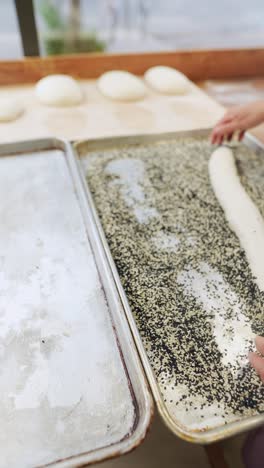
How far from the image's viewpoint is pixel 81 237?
105cm

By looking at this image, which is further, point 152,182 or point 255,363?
point 152,182

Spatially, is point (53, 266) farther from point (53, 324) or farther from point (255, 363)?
point (255, 363)

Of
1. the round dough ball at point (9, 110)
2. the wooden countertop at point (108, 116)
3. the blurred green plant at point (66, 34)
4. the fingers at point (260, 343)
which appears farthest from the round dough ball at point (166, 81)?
the fingers at point (260, 343)

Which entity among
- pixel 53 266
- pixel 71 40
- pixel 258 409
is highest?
pixel 71 40

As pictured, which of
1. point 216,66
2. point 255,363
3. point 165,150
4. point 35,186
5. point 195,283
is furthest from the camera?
point 216,66

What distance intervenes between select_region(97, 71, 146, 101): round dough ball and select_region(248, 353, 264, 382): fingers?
53.4 inches

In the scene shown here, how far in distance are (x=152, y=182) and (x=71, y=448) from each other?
879 millimetres

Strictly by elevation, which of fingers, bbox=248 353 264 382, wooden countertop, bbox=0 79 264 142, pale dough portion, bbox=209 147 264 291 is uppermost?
wooden countertop, bbox=0 79 264 142

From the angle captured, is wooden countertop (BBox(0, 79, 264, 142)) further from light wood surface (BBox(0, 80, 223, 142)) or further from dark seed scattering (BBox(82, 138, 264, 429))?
dark seed scattering (BBox(82, 138, 264, 429))

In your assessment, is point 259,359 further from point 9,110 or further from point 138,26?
point 138,26

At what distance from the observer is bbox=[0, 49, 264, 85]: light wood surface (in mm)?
1822

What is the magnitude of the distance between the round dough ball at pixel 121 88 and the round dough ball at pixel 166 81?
0.11 meters

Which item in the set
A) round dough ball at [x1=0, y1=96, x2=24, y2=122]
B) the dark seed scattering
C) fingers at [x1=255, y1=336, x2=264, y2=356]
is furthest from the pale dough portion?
round dough ball at [x1=0, y1=96, x2=24, y2=122]

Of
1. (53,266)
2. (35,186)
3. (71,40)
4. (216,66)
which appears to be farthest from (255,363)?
(71,40)
